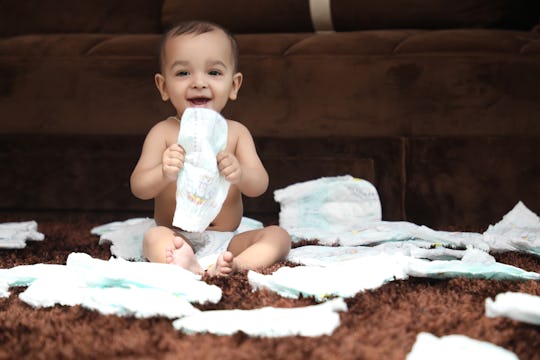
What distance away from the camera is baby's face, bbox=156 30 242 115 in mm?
1300

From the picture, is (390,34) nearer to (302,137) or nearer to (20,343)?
(302,137)

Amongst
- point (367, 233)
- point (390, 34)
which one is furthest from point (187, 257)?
point (390, 34)

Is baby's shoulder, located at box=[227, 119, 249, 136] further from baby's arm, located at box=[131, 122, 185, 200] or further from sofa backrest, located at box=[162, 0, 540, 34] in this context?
sofa backrest, located at box=[162, 0, 540, 34]

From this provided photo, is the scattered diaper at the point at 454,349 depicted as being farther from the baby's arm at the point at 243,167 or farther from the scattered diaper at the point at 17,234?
the scattered diaper at the point at 17,234

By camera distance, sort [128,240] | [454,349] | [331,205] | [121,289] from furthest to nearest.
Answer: [331,205] < [128,240] < [121,289] < [454,349]

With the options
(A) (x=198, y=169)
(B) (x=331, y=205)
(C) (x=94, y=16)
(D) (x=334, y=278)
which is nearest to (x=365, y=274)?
(D) (x=334, y=278)

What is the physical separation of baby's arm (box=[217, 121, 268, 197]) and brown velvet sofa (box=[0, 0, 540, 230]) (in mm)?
331

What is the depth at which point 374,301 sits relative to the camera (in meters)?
0.92

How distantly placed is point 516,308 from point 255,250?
0.47 metres

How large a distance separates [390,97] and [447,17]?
0.40 m

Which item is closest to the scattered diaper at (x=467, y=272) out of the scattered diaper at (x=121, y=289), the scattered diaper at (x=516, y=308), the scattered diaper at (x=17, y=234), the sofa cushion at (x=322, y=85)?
the scattered diaper at (x=516, y=308)

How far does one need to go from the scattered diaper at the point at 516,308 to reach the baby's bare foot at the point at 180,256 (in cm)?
46

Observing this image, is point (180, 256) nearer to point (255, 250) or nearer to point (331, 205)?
point (255, 250)

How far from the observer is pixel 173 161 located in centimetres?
116
